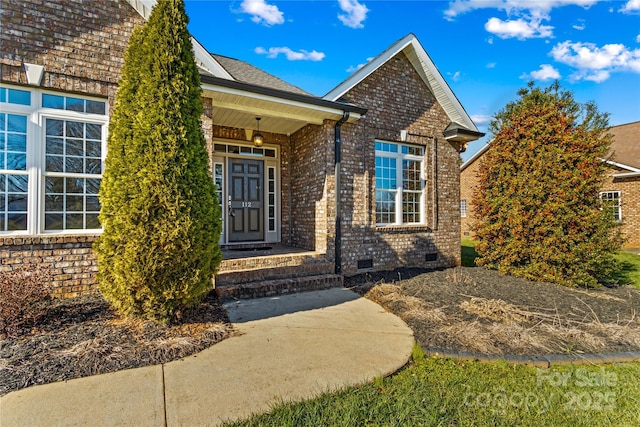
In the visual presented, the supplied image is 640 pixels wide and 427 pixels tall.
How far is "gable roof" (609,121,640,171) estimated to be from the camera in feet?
48.3

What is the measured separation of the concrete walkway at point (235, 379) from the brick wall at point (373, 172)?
3145 mm

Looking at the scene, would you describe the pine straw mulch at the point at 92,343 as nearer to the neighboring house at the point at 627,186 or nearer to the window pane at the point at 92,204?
the window pane at the point at 92,204

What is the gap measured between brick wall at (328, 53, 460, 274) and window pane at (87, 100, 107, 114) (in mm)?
4293

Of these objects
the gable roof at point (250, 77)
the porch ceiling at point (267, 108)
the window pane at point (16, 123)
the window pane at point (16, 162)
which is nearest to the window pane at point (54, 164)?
the window pane at point (16, 162)

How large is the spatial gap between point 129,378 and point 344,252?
183 inches

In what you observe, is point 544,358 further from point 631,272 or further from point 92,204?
point 631,272

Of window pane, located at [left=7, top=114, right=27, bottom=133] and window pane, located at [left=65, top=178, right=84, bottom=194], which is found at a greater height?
window pane, located at [left=7, top=114, right=27, bottom=133]

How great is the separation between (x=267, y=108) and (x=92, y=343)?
15.3ft

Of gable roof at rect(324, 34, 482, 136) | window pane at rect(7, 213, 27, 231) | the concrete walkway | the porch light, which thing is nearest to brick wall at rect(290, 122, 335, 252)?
the porch light

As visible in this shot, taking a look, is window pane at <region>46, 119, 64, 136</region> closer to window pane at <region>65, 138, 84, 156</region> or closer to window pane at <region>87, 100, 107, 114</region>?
window pane at <region>65, 138, 84, 156</region>

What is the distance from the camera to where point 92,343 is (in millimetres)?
3070

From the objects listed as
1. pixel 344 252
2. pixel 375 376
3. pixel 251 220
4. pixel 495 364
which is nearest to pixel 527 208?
pixel 344 252

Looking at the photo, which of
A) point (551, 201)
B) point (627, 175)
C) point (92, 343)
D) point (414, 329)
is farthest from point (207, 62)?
point (627, 175)

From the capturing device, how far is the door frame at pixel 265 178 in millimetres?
7496
